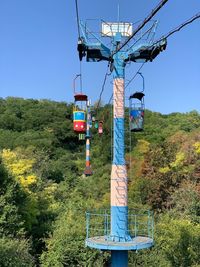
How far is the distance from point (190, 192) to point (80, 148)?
3600 cm

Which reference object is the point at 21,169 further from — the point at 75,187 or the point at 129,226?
the point at 75,187

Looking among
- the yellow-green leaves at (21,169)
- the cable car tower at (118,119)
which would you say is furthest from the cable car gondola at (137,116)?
the yellow-green leaves at (21,169)

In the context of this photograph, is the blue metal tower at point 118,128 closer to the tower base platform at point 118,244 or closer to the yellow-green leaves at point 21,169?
the tower base platform at point 118,244

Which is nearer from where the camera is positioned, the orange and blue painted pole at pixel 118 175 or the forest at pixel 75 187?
the orange and blue painted pole at pixel 118 175

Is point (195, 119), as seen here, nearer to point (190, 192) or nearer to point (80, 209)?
point (190, 192)

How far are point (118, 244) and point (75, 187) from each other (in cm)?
3320

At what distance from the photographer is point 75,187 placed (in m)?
45.3

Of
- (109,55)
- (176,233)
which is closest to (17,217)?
(176,233)

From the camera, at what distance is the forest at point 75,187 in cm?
1848

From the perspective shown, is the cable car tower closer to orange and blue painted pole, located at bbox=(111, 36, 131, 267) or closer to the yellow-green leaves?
orange and blue painted pole, located at bbox=(111, 36, 131, 267)

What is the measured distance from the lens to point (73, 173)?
51.7 meters

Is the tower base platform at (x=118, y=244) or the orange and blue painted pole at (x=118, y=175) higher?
the orange and blue painted pole at (x=118, y=175)

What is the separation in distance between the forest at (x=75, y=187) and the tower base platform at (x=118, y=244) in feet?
9.51

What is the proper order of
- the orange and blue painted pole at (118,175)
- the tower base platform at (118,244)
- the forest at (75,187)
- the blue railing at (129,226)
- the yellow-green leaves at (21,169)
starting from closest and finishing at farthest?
the tower base platform at (118,244) → the orange and blue painted pole at (118,175) → the blue railing at (129,226) → the forest at (75,187) → the yellow-green leaves at (21,169)
